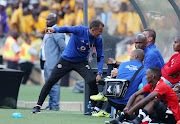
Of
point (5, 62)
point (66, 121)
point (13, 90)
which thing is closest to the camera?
point (66, 121)

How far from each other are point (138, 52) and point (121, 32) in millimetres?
7974

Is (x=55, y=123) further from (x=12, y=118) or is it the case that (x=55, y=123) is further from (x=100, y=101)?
(x=100, y=101)

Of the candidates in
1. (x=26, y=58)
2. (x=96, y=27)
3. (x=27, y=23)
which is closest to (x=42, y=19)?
(x=27, y=23)

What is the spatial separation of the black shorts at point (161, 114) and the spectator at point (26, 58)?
11493 millimetres

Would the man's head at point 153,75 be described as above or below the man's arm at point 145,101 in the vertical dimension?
above

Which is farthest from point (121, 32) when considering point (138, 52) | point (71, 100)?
point (138, 52)

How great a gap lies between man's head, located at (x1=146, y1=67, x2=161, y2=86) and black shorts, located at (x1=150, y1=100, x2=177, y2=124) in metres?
0.38

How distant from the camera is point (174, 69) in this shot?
8930 millimetres

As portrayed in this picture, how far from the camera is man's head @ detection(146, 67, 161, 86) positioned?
318 inches

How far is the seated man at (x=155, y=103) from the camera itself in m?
7.87

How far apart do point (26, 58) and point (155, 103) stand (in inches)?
472

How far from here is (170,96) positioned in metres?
8.03

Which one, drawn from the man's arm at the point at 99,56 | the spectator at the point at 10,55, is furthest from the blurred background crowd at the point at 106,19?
the spectator at the point at 10,55

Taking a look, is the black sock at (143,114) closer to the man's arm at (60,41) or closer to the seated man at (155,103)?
the seated man at (155,103)
